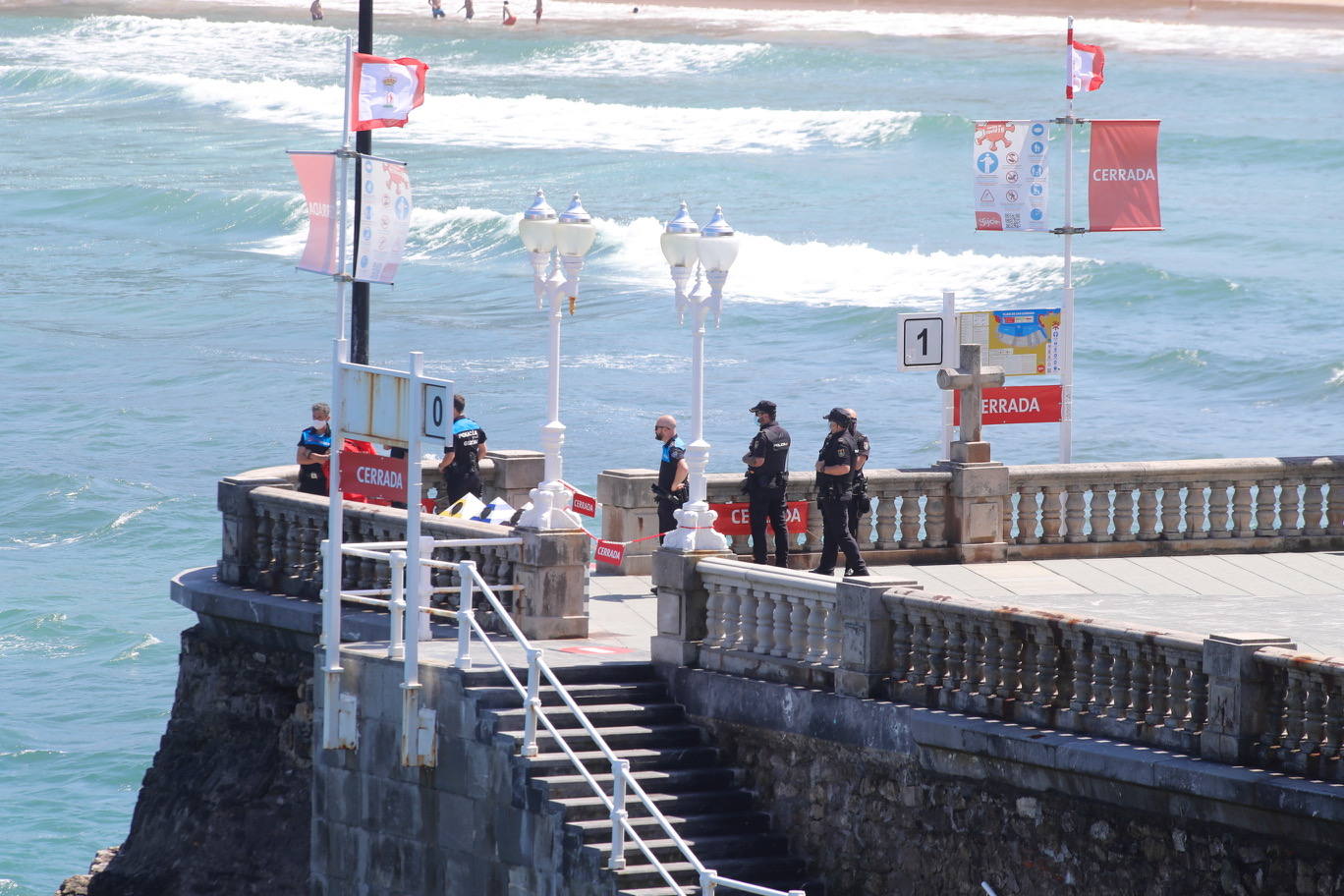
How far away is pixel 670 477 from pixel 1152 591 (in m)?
4.11

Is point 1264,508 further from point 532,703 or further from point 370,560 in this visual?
point 532,703

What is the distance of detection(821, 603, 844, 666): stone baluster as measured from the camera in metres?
16.5

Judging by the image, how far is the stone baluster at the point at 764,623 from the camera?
1698 cm

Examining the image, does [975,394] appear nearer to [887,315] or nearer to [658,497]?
[658,497]

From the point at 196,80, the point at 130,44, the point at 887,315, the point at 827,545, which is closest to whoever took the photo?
the point at 827,545

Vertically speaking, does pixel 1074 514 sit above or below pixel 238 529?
above

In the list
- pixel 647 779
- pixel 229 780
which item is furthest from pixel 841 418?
pixel 229 780

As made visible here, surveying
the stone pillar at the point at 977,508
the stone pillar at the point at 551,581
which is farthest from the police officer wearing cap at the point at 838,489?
the stone pillar at the point at 551,581

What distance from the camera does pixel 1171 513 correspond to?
2188 cm

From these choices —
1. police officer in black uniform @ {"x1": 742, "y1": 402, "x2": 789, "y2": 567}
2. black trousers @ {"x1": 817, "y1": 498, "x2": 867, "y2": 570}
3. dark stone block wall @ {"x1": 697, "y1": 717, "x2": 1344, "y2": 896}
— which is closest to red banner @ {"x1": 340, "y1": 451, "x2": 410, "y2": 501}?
dark stone block wall @ {"x1": 697, "y1": 717, "x2": 1344, "y2": 896}

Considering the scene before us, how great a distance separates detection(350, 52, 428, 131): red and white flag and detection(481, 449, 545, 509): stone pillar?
159 inches

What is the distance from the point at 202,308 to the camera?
55.3 meters

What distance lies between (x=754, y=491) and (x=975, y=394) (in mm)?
2706

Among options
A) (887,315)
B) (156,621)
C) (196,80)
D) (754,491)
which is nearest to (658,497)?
(754,491)
